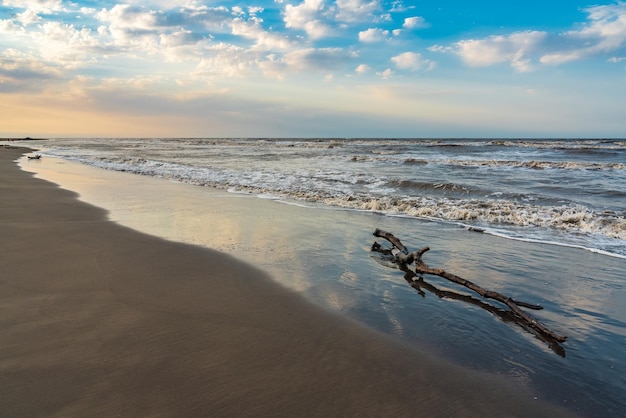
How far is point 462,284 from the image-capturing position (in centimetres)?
458

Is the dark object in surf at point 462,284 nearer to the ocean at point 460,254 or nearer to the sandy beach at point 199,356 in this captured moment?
the ocean at point 460,254

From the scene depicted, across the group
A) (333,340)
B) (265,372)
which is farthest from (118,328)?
(333,340)

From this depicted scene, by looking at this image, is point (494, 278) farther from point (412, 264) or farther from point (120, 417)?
point (120, 417)

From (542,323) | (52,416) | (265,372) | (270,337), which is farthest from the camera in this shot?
(542,323)

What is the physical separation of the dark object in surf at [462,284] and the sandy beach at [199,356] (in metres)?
1.03

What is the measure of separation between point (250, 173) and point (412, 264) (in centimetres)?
1470

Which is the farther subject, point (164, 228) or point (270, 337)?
point (164, 228)

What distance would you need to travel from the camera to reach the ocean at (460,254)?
3330 mm

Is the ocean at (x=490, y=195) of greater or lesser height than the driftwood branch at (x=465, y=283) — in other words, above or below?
above

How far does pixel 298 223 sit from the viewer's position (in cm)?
843

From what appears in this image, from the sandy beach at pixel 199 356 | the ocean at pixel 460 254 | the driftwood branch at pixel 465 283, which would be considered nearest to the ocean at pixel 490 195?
the ocean at pixel 460 254

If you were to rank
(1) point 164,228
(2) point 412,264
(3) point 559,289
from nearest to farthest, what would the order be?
(3) point 559,289 < (2) point 412,264 < (1) point 164,228

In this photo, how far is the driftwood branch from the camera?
3705 mm

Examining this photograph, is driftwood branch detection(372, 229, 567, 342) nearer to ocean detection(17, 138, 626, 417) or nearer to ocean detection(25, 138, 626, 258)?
ocean detection(17, 138, 626, 417)
